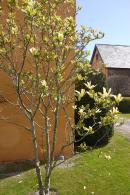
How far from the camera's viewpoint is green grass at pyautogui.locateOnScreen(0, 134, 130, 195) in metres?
9.06

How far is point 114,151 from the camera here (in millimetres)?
12547

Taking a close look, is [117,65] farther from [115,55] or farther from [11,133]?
[11,133]

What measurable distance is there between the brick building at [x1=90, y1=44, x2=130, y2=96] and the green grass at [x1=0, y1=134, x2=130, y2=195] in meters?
29.6

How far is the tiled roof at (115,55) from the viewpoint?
4316 centimetres

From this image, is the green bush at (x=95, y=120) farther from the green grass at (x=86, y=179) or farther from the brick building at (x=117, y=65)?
the brick building at (x=117, y=65)

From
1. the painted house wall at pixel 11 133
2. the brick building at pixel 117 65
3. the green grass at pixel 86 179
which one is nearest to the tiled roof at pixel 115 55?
the brick building at pixel 117 65

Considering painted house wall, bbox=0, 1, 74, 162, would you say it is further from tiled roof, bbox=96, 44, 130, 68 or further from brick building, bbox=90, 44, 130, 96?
tiled roof, bbox=96, 44, 130, 68

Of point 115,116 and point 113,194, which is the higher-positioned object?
point 115,116

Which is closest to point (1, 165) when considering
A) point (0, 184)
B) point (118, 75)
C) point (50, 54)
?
point (0, 184)

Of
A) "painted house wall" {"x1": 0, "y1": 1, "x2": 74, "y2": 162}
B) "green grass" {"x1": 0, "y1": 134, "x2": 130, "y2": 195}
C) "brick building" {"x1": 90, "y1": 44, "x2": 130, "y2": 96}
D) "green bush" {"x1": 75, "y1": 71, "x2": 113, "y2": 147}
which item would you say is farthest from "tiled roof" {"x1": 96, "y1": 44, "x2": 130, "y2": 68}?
"painted house wall" {"x1": 0, "y1": 1, "x2": 74, "y2": 162}

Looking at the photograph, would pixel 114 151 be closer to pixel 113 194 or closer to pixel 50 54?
pixel 113 194

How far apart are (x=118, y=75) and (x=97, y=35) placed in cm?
3711

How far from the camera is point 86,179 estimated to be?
9.77 m

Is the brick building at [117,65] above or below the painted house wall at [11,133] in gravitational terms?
above
